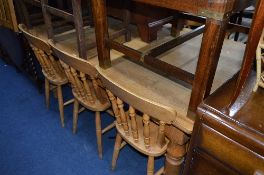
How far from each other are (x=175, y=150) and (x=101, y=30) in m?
0.69

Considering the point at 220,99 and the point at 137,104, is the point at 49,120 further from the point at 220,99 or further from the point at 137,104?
the point at 220,99

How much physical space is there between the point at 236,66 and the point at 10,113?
1.87 metres

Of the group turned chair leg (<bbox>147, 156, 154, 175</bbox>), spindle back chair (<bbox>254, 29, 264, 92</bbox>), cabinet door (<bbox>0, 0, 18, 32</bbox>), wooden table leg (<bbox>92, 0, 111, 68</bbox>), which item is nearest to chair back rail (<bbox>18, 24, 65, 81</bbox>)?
cabinet door (<bbox>0, 0, 18, 32</bbox>)

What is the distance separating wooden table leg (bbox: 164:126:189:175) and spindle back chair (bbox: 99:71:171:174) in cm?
4

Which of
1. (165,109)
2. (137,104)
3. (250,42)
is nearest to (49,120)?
(137,104)

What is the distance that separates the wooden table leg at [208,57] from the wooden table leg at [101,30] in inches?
21.6

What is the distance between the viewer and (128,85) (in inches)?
46.3

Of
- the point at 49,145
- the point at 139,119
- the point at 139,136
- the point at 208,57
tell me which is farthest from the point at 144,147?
the point at 49,145

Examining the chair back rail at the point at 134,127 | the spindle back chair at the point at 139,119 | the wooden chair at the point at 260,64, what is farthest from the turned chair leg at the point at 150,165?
the wooden chair at the point at 260,64

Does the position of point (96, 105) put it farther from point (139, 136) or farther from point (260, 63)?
point (260, 63)

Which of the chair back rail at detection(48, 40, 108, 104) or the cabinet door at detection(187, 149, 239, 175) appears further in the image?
the chair back rail at detection(48, 40, 108, 104)

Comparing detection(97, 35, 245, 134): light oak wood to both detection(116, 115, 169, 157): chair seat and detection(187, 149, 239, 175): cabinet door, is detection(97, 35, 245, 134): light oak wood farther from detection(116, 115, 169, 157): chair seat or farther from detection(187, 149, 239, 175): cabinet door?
detection(116, 115, 169, 157): chair seat

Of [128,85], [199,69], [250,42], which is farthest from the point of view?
[128,85]

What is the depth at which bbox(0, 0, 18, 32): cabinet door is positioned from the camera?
187 centimetres
